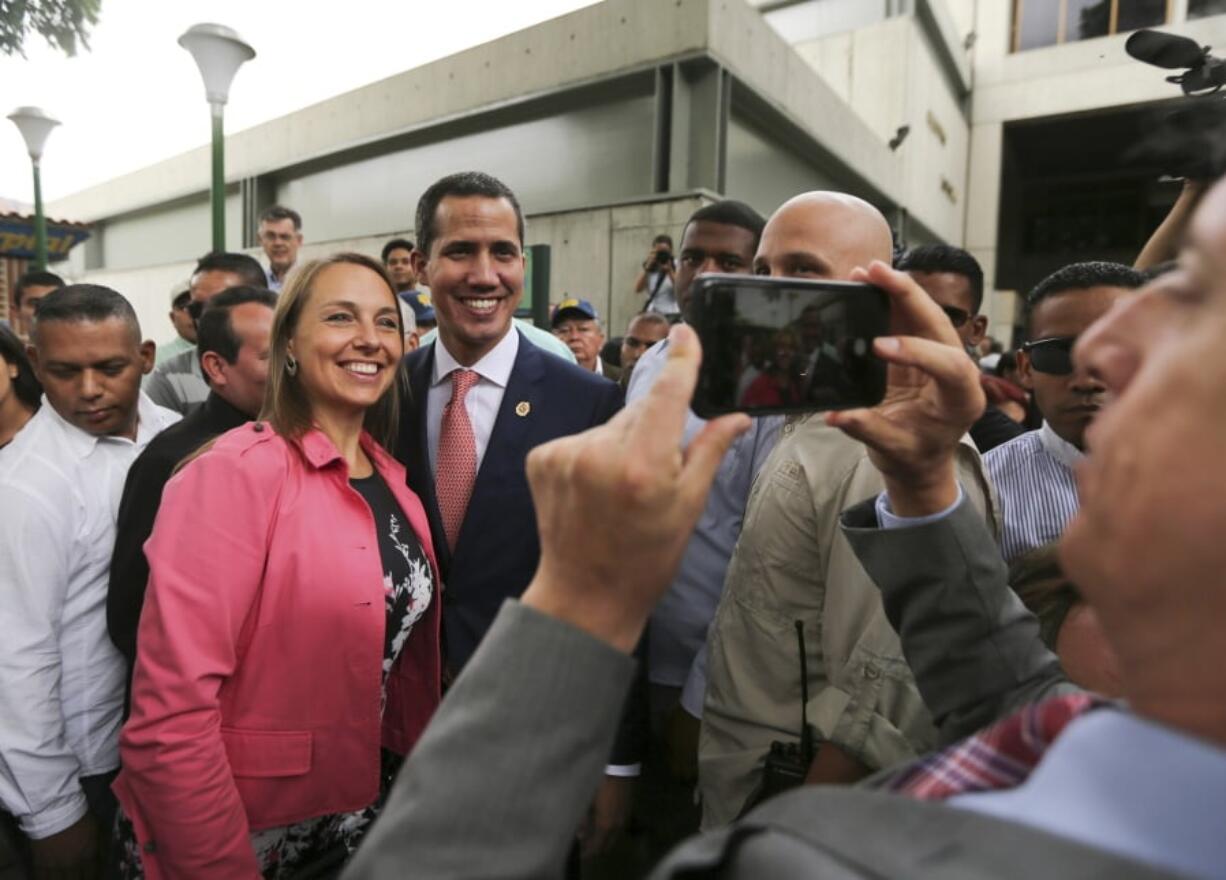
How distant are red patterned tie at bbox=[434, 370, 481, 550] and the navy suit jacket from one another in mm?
35

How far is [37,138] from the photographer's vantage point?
27.8 ft

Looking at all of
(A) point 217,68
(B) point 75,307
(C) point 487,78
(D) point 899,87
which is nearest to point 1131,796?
(B) point 75,307

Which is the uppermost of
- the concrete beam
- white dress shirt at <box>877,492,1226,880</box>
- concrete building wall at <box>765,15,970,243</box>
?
concrete building wall at <box>765,15,970,243</box>

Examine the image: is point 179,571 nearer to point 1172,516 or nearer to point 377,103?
point 1172,516

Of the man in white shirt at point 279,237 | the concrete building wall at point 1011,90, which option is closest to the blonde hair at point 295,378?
the man in white shirt at point 279,237

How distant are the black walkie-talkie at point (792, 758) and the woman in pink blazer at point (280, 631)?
0.90 m

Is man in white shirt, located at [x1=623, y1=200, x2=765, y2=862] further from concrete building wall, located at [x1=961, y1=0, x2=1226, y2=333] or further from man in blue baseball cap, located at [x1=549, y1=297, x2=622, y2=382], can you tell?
concrete building wall, located at [x1=961, y1=0, x2=1226, y2=333]

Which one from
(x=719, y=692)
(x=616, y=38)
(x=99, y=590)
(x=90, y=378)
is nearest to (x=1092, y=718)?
(x=719, y=692)

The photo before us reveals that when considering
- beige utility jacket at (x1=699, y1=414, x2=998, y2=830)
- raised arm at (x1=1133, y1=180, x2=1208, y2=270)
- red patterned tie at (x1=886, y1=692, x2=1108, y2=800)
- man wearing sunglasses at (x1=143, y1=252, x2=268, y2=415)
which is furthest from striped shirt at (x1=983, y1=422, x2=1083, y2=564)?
man wearing sunglasses at (x1=143, y1=252, x2=268, y2=415)

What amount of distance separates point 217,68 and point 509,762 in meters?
7.12

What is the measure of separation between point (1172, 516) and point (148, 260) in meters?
22.5

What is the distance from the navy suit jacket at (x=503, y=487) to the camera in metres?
2.12

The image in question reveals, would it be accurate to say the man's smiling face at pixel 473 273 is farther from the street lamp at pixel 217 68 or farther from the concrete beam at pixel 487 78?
the concrete beam at pixel 487 78

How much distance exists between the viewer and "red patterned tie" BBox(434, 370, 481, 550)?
223 cm
